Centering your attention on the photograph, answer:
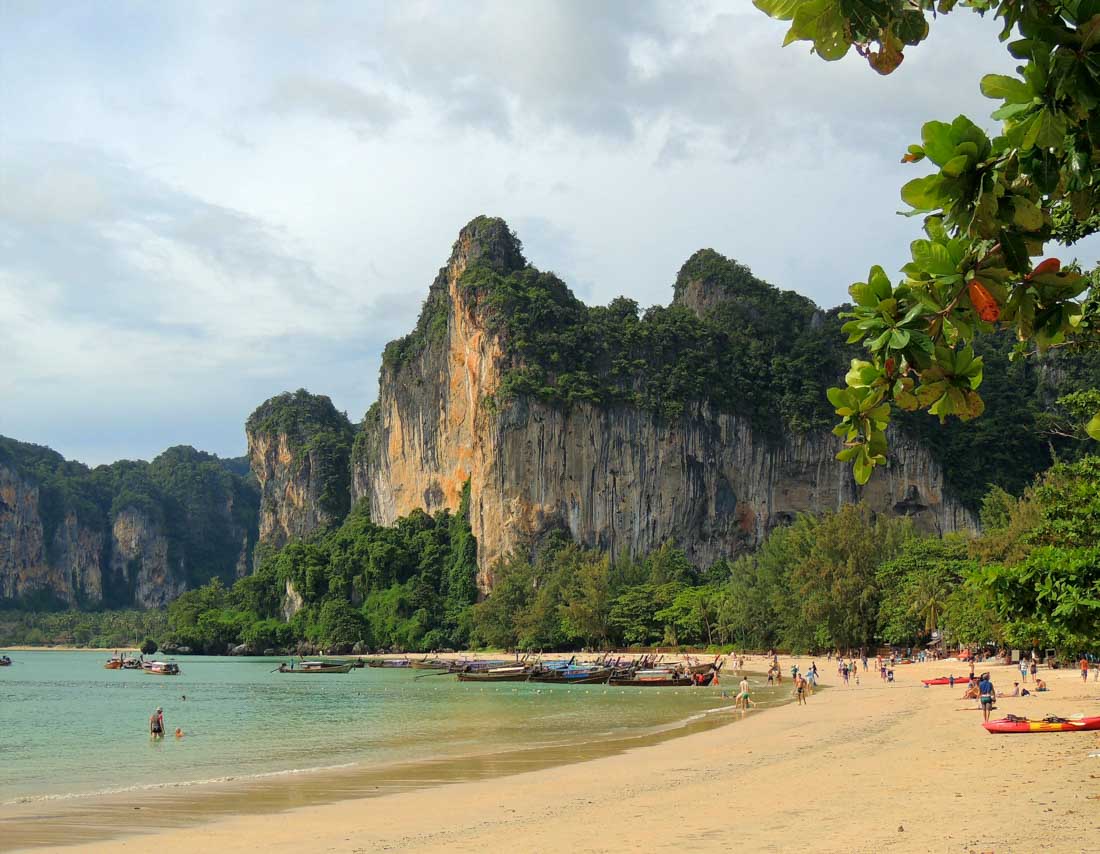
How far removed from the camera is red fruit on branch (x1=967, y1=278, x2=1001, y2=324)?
8.61 feet

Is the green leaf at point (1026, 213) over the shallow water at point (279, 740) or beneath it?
over

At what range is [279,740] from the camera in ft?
86.7

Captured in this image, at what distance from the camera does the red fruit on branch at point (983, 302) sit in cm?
262

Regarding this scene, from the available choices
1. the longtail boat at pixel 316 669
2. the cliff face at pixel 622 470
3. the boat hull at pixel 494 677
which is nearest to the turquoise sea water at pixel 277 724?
the boat hull at pixel 494 677

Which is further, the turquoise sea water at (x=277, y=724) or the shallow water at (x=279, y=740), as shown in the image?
the turquoise sea water at (x=277, y=724)

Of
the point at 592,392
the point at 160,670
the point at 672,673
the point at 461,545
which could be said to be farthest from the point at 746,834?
the point at 461,545

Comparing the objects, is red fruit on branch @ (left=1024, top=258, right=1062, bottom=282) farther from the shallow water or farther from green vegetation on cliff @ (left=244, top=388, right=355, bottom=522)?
green vegetation on cliff @ (left=244, top=388, right=355, bottom=522)

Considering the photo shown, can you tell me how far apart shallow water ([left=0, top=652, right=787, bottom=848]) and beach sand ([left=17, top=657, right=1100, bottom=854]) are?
1742mm

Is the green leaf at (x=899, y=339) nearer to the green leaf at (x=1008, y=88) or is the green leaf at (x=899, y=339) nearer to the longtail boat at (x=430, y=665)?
the green leaf at (x=1008, y=88)

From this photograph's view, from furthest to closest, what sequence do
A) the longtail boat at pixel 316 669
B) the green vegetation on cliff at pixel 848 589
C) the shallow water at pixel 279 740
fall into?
the longtail boat at pixel 316 669, the shallow water at pixel 279 740, the green vegetation on cliff at pixel 848 589

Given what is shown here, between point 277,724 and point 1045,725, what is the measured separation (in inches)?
877

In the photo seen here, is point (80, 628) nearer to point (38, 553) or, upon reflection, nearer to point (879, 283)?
point (38, 553)

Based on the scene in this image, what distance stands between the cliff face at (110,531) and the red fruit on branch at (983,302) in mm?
184320

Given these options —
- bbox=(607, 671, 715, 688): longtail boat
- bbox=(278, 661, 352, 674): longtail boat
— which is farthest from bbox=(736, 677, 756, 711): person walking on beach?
bbox=(278, 661, 352, 674): longtail boat
